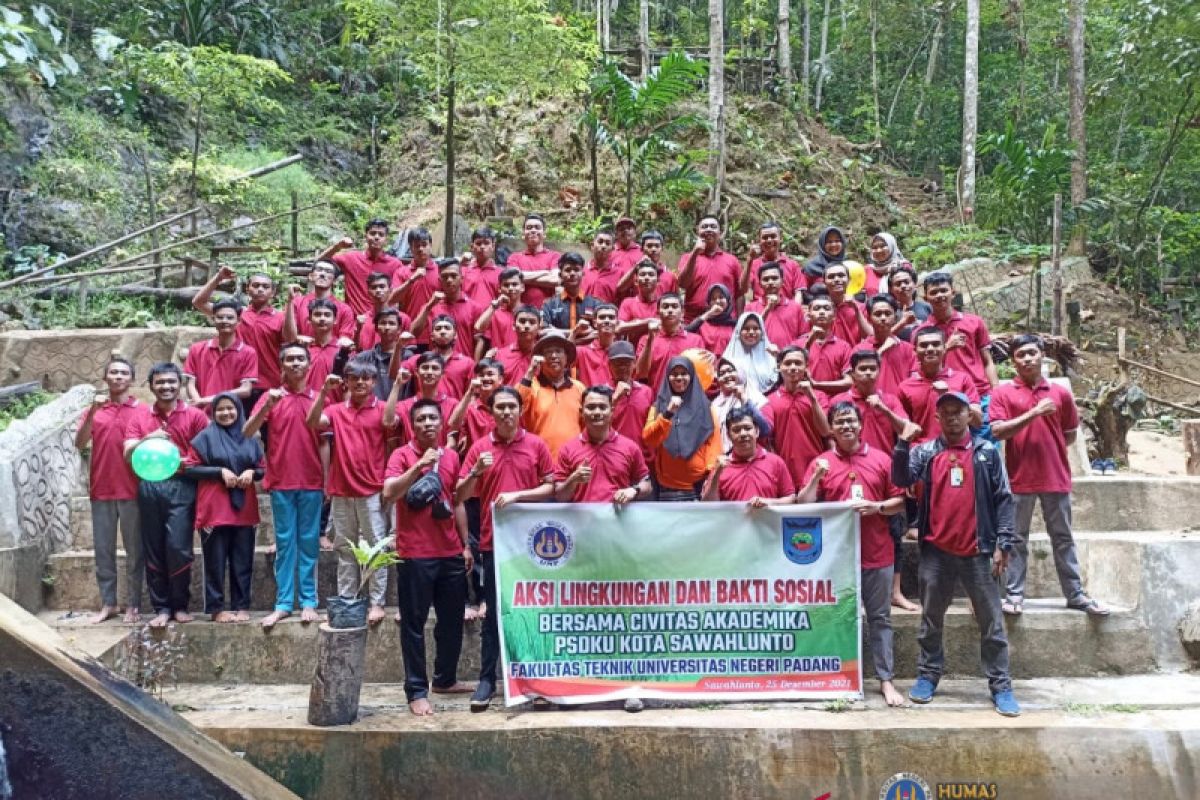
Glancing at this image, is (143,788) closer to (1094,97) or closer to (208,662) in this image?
(208,662)

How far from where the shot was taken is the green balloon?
6129 mm

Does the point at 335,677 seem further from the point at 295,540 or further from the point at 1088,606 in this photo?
the point at 1088,606

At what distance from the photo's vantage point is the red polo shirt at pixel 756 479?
588 centimetres

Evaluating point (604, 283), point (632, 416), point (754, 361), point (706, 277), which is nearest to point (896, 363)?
point (754, 361)

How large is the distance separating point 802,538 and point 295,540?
333 centimetres

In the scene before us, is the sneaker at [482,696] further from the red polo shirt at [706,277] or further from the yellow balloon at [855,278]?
the yellow balloon at [855,278]

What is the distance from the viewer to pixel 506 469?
5.77 m

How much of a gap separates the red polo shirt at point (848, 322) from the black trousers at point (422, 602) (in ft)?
11.4

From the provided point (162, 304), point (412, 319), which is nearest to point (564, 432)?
point (412, 319)

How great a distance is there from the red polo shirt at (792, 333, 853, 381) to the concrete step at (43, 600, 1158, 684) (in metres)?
1.74

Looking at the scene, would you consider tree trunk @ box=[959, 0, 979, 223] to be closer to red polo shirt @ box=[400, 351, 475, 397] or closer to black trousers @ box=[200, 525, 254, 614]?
red polo shirt @ box=[400, 351, 475, 397]

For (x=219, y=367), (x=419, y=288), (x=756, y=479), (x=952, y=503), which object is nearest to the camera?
(x=952, y=503)

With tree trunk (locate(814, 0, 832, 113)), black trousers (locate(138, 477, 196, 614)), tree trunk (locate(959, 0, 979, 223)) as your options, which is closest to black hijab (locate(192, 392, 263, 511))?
black trousers (locate(138, 477, 196, 614))

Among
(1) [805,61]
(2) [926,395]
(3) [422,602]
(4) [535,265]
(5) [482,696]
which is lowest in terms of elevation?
A: (5) [482,696]
